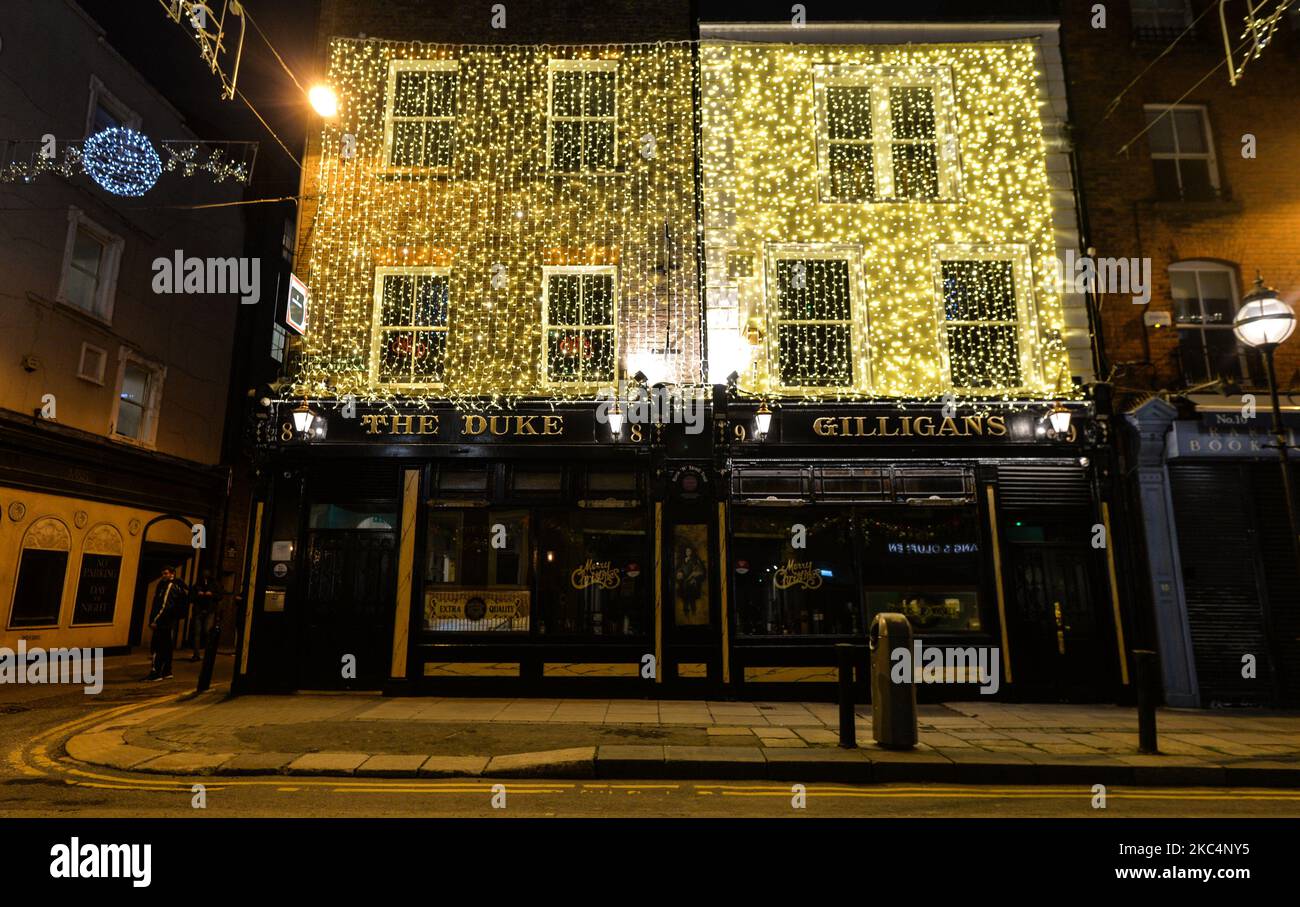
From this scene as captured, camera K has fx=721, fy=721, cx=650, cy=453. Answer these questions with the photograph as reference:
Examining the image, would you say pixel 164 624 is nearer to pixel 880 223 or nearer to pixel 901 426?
pixel 901 426

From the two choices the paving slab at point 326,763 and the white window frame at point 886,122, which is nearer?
the paving slab at point 326,763

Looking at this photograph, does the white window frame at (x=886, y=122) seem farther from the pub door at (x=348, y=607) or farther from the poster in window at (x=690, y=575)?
the pub door at (x=348, y=607)

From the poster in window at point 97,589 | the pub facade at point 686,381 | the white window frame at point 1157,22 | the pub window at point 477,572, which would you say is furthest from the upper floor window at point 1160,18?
the poster in window at point 97,589

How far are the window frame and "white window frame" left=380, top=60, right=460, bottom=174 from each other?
13.0 meters

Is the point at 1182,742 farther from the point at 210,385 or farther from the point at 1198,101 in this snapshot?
the point at 210,385

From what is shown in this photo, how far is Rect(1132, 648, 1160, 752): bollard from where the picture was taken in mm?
7746

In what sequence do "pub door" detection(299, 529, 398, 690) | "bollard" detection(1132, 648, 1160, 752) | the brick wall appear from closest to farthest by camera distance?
"bollard" detection(1132, 648, 1160, 752) < "pub door" detection(299, 529, 398, 690) < the brick wall

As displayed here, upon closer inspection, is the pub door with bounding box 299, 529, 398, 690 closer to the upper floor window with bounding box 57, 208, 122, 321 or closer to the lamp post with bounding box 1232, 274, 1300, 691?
the upper floor window with bounding box 57, 208, 122, 321

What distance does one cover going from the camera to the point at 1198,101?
13.2 meters

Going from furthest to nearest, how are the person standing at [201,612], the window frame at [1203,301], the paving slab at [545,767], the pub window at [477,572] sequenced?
the person standing at [201,612] → the window frame at [1203,301] → the pub window at [477,572] → the paving slab at [545,767]

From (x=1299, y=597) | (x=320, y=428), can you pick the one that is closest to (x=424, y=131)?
(x=320, y=428)

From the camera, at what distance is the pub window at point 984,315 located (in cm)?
1254

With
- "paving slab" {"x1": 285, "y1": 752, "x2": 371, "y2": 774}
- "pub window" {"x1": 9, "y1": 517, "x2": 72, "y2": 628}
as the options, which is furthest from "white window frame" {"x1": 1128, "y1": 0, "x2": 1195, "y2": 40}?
"pub window" {"x1": 9, "y1": 517, "x2": 72, "y2": 628}

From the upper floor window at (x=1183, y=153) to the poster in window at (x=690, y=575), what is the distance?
10.4m
